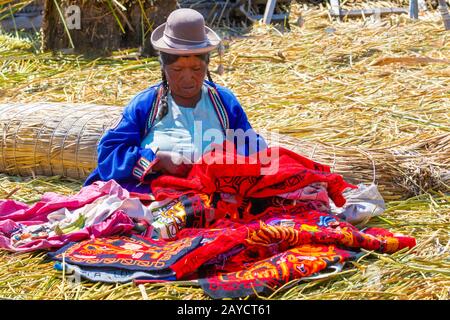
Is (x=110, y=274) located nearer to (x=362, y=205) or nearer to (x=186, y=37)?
(x=186, y=37)

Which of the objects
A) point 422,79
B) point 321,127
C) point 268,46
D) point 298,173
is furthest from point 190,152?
point 268,46

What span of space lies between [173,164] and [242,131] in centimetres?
41

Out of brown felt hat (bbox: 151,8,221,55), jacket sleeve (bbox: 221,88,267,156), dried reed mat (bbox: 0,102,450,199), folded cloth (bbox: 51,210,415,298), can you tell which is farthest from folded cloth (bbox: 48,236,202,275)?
dried reed mat (bbox: 0,102,450,199)

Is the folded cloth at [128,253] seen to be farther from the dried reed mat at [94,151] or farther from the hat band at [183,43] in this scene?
the dried reed mat at [94,151]

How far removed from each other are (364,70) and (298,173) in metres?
3.33

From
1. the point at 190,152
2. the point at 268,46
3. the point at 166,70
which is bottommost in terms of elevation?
the point at 268,46

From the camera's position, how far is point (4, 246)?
3906mm

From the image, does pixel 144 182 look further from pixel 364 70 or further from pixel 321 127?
pixel 364 70

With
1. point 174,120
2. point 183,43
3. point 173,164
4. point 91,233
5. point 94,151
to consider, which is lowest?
point 94,151

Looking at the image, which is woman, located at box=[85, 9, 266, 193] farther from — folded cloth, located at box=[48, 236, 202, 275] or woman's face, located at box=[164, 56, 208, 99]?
folded cloth, located at box=[48, 236, 202, 275]

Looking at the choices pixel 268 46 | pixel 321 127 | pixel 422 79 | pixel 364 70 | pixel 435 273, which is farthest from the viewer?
pixel 268 46

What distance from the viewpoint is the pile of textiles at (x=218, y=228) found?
3508 mm

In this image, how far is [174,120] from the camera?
415cm

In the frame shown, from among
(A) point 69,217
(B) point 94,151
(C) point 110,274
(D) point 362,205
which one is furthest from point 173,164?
(B) point 94,151
